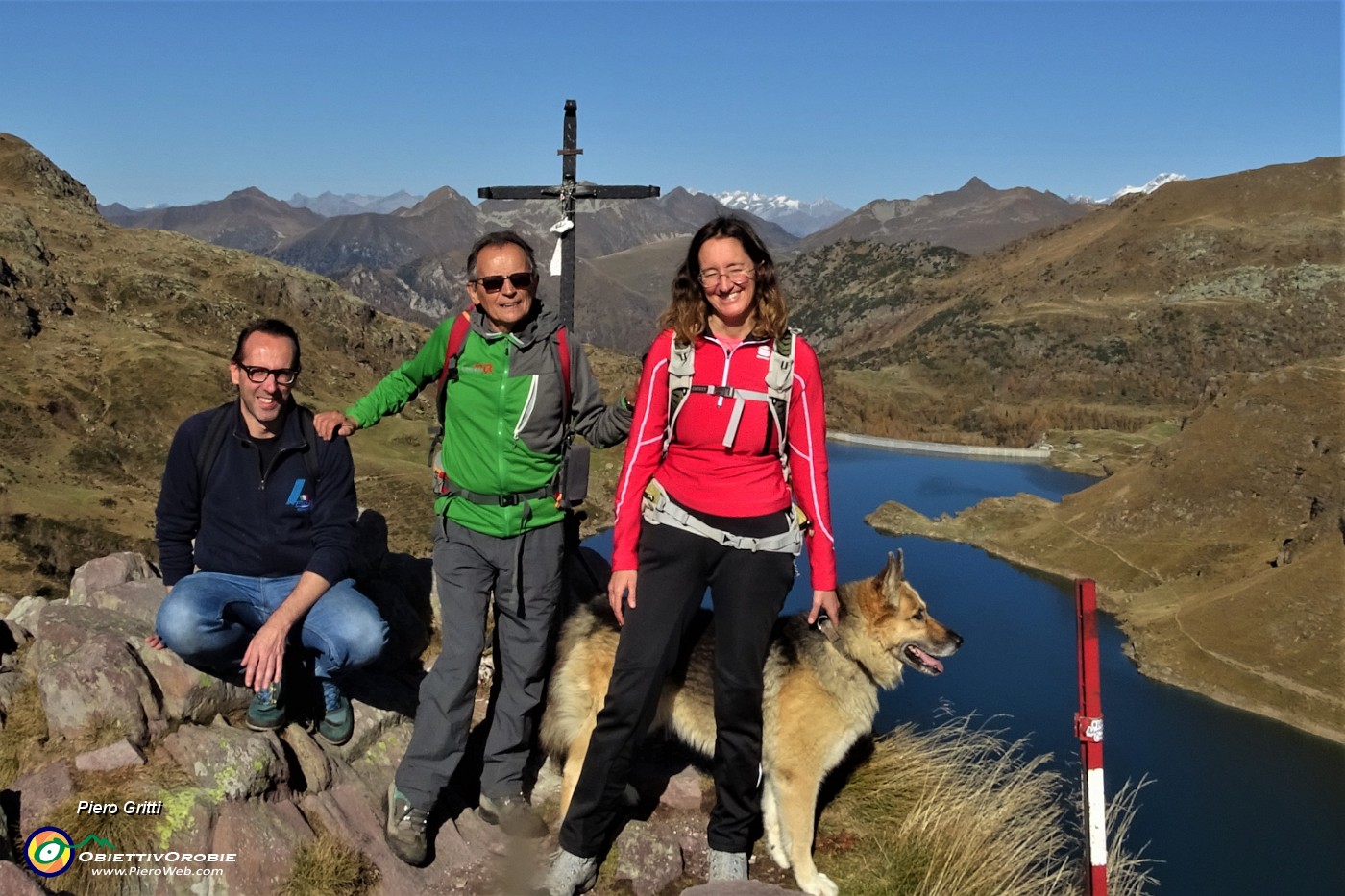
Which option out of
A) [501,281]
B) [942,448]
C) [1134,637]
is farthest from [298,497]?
[942,448]

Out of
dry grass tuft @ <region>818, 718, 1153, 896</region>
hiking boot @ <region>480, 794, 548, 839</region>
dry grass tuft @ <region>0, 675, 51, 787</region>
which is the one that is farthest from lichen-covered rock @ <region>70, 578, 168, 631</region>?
dry grass tuft @ <region>818, 718, 1153, 896</region>

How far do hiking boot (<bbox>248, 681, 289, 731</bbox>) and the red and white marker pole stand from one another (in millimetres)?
4759

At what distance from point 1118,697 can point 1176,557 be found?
14.5 meters

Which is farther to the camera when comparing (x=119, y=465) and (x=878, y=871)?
(x=119, y=465)

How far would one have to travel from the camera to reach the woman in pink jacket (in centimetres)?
463

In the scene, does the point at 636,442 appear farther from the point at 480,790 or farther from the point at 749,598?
the point at 480,790

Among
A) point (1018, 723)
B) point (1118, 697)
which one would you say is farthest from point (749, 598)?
point (1118, 697)

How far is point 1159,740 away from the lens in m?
33.3

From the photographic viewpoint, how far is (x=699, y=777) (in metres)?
6.39

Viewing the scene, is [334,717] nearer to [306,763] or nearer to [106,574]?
[306,763]

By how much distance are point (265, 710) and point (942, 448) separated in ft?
315

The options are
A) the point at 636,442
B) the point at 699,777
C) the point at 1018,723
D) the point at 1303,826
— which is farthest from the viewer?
the point at 1018,723

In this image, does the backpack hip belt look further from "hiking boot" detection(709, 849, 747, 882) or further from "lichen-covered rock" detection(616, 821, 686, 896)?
"lichen-covered rock" detection(616, 821, 686, 896)

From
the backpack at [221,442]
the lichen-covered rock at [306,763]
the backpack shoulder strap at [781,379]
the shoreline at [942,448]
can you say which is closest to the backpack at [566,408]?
the backpack at [221,442]
